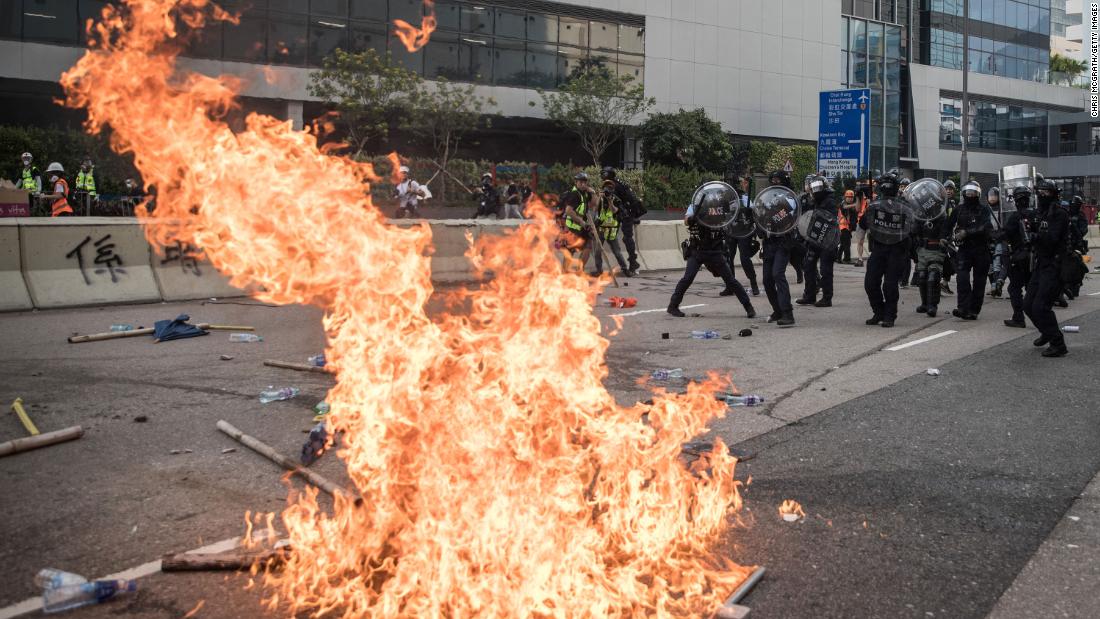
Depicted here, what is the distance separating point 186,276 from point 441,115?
847 inches

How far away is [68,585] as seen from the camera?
3377 mm

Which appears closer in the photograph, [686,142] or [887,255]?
[887,255]

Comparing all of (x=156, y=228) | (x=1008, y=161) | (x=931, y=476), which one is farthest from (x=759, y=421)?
(x=1008, y=161)

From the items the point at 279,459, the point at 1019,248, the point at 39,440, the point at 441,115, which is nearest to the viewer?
the point at 279,459

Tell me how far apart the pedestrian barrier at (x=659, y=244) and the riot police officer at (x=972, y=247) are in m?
7.76

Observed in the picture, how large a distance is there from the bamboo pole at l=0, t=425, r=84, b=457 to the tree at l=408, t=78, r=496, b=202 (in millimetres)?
26341

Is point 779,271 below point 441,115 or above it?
below

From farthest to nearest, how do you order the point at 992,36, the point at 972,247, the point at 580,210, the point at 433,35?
the point at 992,36, the point at 433,35, the point at 580,210, the point at 972,247

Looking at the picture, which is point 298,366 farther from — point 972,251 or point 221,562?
point 972,251

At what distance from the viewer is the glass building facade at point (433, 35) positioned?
3056cm

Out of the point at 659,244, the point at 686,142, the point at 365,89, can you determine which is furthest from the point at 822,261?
the point at 686,142

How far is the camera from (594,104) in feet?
124

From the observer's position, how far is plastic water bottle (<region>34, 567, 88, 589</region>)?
3.38 meters

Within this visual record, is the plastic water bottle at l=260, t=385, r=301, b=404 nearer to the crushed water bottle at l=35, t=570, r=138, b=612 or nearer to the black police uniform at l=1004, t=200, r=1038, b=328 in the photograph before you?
the crushed water bottle at l=35, t=570, r=138, b=612
